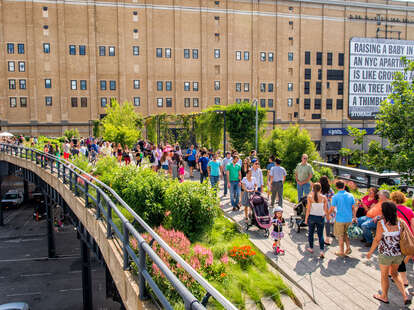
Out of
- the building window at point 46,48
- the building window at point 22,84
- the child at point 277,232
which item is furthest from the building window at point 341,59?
the child at point 277,232

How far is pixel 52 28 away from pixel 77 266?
124 feet

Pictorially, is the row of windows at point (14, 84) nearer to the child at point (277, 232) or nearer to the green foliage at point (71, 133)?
the green foliage at point (71, 133)

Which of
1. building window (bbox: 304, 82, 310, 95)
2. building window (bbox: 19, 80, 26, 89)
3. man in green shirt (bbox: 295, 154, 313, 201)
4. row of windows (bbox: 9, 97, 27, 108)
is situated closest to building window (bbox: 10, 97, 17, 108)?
row of windows (bbox: 9, 97, 27, 108)

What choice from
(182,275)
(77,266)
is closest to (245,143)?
(77,266)

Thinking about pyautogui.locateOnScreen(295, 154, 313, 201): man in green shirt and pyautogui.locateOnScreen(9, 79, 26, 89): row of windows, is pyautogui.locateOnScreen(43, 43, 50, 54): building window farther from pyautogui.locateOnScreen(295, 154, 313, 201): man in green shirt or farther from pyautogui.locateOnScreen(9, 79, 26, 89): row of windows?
pyautogui.locateOnScreen(295, 154, 313, 201): man in green shirt

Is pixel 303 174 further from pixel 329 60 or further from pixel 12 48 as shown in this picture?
pixel 329 60

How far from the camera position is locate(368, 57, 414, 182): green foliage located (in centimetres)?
1024

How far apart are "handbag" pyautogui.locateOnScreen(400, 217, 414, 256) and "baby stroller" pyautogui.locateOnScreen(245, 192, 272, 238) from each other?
3.79 meters

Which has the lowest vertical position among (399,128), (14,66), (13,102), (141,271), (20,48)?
(141,271)

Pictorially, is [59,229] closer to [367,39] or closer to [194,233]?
[194,233]

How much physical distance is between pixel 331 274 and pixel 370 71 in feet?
200

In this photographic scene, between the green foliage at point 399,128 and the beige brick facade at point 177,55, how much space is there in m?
43.1

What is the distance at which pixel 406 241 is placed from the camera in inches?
233

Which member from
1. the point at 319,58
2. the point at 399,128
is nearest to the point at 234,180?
the point at 399,128
